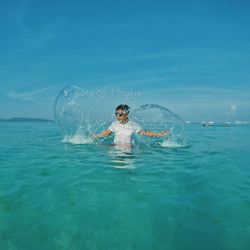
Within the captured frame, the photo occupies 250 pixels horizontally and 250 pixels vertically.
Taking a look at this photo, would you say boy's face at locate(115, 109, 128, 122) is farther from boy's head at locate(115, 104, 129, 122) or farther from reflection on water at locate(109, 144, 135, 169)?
reflection on water at locate(109, 144, 135, 169)

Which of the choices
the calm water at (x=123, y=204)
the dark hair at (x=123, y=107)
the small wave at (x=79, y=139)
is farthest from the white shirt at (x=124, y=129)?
the small wave at (x=79, y=139)

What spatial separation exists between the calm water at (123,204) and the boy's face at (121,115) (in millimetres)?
2280

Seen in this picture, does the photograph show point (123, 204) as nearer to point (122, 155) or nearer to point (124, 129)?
point (122, 155)

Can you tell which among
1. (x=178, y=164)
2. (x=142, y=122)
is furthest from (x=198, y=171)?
(x=142, y=122)

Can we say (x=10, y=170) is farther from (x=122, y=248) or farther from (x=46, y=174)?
(x=122, y=248)

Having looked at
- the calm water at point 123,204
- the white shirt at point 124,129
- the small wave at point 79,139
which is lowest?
the calm water at point 123,204

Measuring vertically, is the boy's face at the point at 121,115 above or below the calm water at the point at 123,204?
above

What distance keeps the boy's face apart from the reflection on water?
115 centimetres

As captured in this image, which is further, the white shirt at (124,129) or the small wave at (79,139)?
the small wave at (79,139)

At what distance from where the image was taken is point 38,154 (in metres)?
12.4

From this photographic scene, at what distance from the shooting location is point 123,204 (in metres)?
6.45

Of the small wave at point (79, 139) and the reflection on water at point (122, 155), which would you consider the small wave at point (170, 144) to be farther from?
the small wave at point (79, 139)

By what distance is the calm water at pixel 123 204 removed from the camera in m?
5.04

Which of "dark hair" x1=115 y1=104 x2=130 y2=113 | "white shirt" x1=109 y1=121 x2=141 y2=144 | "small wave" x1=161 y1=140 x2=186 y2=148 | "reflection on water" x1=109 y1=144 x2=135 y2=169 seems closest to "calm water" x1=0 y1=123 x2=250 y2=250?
"reflection on water" x1=109 y1=144 x2=135 y2=169
